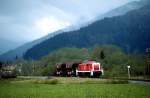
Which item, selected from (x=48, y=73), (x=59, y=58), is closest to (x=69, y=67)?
(x=48, y=73)

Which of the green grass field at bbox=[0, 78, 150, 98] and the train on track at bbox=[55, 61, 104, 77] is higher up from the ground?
the train on track at bbox=[55, 61, 104, 77]

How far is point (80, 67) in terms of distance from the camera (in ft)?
236

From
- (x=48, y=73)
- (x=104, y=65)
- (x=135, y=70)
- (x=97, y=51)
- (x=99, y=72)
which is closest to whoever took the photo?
(x=99, y=72)

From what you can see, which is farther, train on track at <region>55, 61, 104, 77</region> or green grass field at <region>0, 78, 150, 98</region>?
train on track at <region>55, 61, 104, 77</region>

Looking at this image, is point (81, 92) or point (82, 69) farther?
point (82, 69)

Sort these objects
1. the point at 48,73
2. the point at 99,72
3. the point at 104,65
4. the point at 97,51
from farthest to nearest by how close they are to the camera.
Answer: the point at 97,51 → the point at 48,73 → the point at 104,65 → the point at 99,72

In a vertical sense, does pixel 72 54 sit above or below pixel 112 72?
above

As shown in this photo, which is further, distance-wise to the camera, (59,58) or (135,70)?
(59,58)

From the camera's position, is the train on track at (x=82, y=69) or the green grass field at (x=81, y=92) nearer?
the green grass field at (x=81, y=92)

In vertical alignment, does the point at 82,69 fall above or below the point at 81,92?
above

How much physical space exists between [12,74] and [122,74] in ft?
89.2

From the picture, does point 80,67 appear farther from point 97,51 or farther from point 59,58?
point 59,58

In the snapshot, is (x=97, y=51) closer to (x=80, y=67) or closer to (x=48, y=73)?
(x=48, y=73)

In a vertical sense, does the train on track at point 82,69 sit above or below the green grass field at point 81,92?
above
